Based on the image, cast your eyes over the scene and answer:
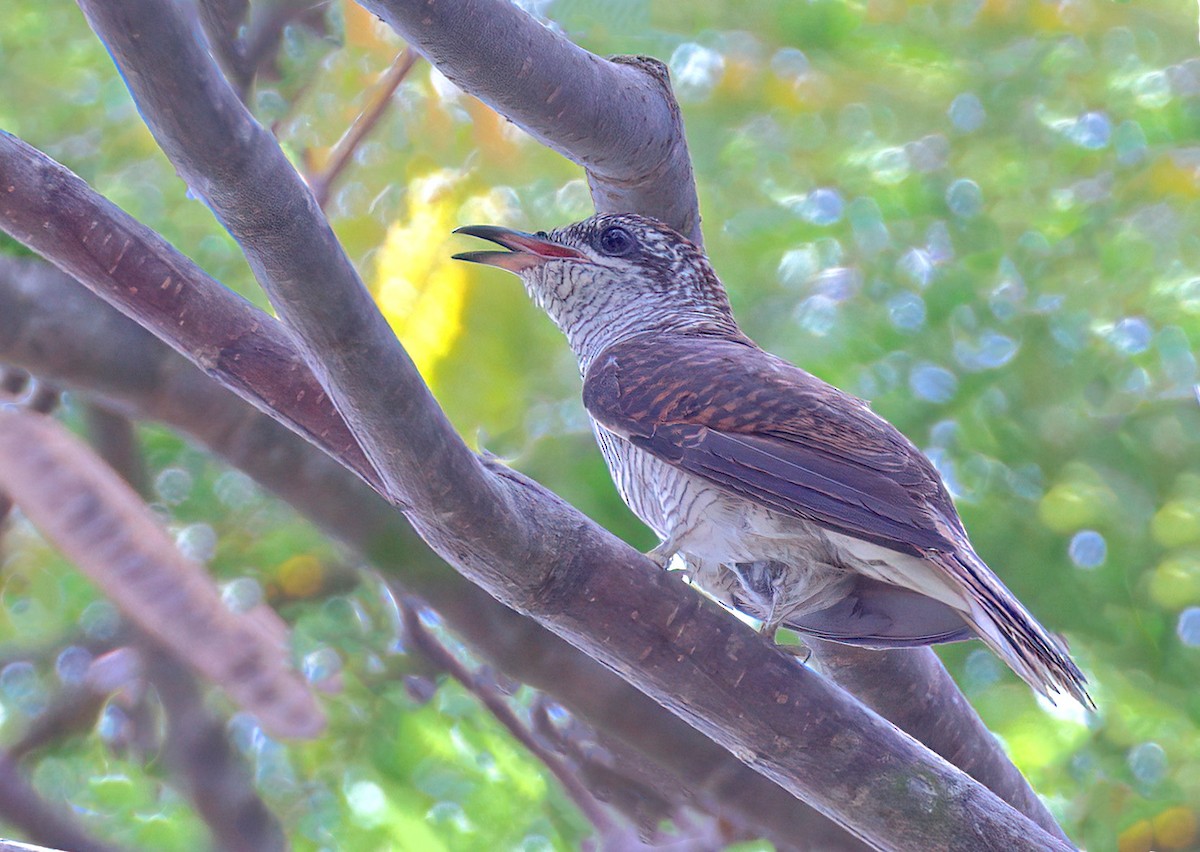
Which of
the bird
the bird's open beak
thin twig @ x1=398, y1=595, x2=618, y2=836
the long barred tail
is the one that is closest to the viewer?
the long barred tail

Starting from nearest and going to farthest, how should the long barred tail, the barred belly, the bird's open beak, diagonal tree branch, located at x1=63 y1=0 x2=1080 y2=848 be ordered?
diagonal tree branch, located at x1=63 y1=0 x2=1080 y2=848 < the long barred tail < the barred belly < the bird's open beak

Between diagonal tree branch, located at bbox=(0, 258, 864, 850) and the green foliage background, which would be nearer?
diagonal tree branch, located at bbox=(0, 258, 864, 850)

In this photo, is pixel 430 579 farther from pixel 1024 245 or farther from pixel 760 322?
pixel 1024 245

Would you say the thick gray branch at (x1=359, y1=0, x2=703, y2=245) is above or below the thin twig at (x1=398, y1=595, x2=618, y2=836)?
above

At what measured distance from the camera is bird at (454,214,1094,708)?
2383mm

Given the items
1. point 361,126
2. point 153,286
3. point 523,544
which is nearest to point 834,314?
point 361,126

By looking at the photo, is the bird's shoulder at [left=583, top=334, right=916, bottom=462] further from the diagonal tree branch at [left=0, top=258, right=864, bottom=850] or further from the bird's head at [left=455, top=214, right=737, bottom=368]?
the diagonal tree branch at [left=0, top=258, right=864, bottom=850]

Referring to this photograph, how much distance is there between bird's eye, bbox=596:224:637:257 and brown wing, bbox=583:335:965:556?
55 cm

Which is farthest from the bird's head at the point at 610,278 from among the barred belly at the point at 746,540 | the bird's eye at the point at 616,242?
the barred belly at the point at 746,540

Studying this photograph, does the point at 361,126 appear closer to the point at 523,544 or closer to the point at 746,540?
the point at 746,540

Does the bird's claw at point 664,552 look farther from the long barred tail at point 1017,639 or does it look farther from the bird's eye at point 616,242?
the bird's eye at point 616,242

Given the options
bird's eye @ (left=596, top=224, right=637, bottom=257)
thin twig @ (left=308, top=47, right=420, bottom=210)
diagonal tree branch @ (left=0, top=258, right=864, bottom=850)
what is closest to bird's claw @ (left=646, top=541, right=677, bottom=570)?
diagonal tree branch @ (left=0, top=258, right=864, bottom=850)

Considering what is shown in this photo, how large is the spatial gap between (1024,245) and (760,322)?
935mm

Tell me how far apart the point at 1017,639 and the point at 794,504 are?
496 mm
